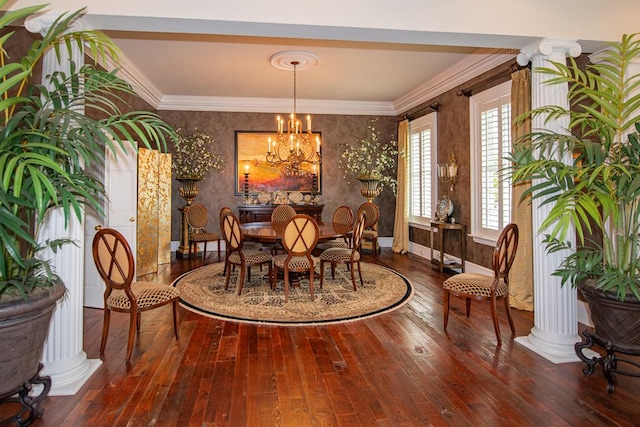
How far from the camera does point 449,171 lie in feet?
20.6

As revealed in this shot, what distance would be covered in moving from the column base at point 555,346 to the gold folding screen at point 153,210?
16.6 ft

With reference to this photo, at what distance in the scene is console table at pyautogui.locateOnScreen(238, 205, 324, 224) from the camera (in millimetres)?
7797

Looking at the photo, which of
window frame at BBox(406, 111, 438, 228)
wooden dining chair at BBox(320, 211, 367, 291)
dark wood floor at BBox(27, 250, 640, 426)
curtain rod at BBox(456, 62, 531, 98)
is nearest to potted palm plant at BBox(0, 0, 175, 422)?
dark wood floor at BBox(27, 250, 640, 426)

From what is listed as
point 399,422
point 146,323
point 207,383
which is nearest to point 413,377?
point 399,422

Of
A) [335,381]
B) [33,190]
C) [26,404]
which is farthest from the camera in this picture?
[335,381]

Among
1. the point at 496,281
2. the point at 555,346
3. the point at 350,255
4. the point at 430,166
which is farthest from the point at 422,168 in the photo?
the point at 555,346

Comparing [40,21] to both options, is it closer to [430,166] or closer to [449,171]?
[449,171]

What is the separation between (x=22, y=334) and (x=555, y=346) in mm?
3657

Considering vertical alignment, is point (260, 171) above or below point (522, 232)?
above

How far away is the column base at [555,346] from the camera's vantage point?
3031mm

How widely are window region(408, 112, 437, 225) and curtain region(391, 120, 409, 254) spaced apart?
120 mm

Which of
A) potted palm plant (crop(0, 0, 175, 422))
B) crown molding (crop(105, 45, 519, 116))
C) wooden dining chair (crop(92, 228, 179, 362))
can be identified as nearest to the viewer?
potted palm plant (crop(0, 0, 175, 422))

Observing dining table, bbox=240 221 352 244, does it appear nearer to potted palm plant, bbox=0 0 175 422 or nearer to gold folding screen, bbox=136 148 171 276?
gold folding screen, bbox=136 148 171 276

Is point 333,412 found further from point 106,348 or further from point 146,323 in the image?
point 146,323
